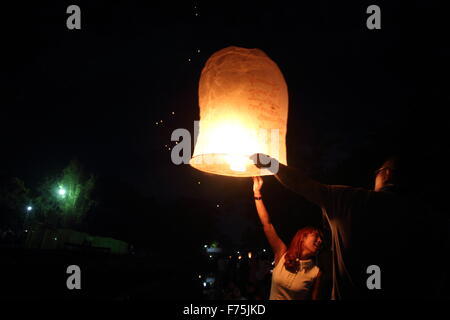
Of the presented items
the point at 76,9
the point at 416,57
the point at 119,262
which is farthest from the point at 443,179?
the point at 119,262

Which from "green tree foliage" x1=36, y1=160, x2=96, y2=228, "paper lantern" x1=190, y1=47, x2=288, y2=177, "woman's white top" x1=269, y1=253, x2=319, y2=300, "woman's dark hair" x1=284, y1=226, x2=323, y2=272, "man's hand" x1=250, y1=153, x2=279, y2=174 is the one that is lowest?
"woman's white top" x1=269, y1=253, x2=319, y2=300

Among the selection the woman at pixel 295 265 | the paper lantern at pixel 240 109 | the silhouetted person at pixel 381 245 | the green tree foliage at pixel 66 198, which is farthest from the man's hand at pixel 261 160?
the green tree foliage at pixel 66 198

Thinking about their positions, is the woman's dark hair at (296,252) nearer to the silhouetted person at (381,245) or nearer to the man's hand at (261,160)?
the silhouetted person at (381,245)

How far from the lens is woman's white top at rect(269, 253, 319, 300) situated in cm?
319

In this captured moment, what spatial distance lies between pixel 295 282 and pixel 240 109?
212 centimetres

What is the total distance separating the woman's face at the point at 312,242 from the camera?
3.44 m

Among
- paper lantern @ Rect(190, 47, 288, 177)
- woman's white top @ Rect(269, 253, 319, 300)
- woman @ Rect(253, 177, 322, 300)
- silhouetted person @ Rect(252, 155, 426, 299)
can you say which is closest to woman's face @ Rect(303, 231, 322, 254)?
woman @ Rect(253, 177, 322, 300)

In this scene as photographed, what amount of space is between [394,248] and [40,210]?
154ft

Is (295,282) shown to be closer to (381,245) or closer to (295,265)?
(295,265)

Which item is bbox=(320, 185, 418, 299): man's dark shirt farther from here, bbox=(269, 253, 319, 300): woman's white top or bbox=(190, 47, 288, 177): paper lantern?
bbox=(269, 253, 319, 300): woman's white top

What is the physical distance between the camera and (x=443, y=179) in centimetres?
707

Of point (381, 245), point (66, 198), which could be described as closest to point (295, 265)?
point (381, 245)

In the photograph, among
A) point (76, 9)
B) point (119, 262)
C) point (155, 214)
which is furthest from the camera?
point (155, 214)
